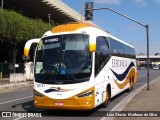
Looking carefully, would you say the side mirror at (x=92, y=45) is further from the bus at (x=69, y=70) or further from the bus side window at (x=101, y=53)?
the bus side window at (x=101, y=53)

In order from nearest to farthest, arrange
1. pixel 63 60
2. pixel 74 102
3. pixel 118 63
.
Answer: pixel 74 102 < pixel 63 60 < pixel 118 63

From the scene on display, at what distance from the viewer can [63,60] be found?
43.4ft

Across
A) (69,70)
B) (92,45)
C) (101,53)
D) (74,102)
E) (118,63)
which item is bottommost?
(74,102)

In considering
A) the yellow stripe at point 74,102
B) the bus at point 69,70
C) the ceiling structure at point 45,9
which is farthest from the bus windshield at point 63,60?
the ceiling structure at point 45,9

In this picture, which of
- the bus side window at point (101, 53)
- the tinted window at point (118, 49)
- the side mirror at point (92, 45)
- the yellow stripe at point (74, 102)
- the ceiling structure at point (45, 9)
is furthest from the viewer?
the ceiling structure at point (45, 9)

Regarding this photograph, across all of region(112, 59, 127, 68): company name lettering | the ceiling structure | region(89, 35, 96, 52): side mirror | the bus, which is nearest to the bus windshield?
the bus

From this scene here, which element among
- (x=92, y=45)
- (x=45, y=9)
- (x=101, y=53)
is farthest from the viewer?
(x=45, y=9)

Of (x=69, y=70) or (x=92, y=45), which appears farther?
(x=69, y=70)

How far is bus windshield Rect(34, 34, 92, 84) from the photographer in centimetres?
1309

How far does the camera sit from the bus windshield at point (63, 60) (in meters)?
13.1

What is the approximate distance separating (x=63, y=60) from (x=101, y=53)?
85.4 inches

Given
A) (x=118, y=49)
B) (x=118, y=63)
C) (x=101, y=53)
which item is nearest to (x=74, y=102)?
(x=101, y=53)

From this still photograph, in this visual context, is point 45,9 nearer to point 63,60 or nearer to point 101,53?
point 101,53

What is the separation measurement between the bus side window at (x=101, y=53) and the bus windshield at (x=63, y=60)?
0.66 metres
